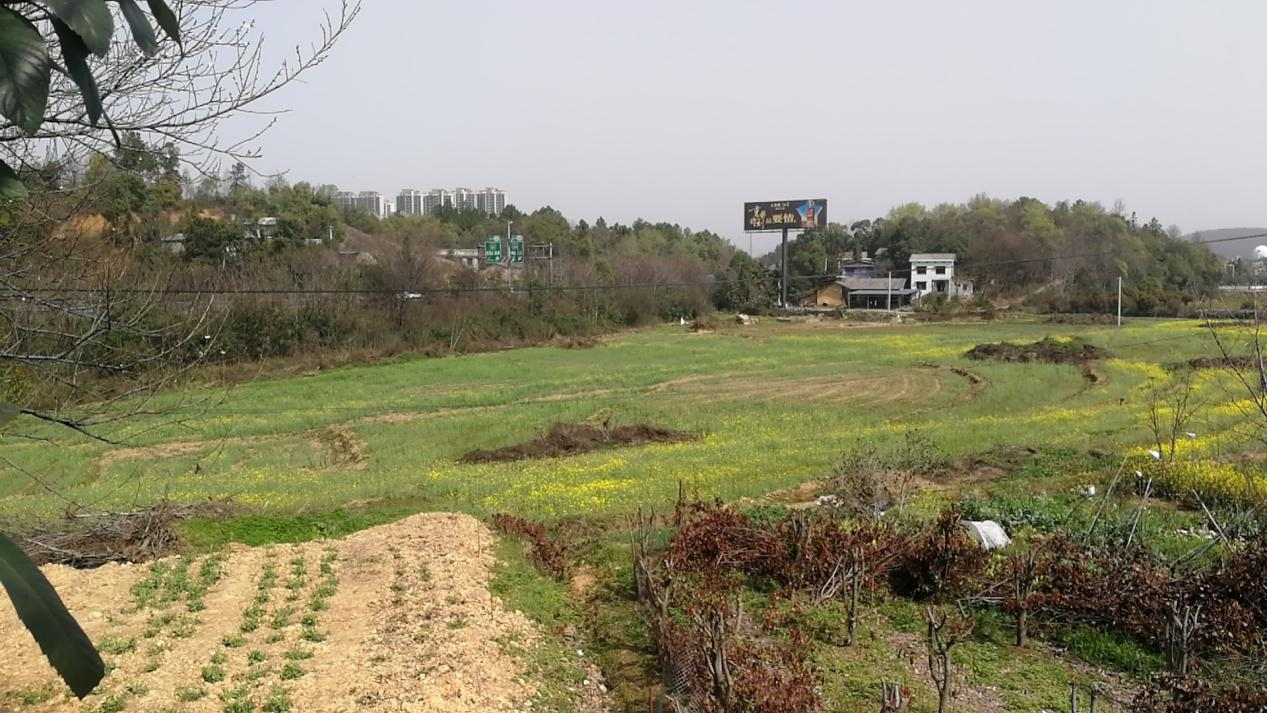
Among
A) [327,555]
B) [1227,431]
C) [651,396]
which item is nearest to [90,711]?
[327,555]

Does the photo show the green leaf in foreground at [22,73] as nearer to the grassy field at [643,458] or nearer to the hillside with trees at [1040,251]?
the grassy field at [643,458]

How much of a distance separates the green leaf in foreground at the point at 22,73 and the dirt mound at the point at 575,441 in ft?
66.3

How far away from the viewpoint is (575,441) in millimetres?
22328

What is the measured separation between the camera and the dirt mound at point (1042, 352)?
39656mm

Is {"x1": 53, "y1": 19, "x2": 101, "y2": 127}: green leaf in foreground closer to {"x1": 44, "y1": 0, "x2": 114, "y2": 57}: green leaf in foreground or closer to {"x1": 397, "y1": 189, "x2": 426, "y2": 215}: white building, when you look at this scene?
{"x1": 44, "y1": 0, "x2": 114, "y2": 57}: green leaf in foreground

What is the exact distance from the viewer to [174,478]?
1953cm

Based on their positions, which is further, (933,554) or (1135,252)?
(1135,252)

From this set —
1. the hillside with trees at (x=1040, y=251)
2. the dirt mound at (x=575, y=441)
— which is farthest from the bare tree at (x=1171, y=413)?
the hillside with trees at (x=1040, y=251)

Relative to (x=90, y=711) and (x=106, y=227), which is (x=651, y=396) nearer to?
(x=106, y=227)

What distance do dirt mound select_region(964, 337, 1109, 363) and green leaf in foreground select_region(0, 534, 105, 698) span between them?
42.4 m

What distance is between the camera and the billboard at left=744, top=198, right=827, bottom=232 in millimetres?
86750

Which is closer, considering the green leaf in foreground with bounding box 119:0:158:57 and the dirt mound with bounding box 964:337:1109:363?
the green leaf in foreground with bounding box 119:0:158:57

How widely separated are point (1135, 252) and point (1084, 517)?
9821 centimetres

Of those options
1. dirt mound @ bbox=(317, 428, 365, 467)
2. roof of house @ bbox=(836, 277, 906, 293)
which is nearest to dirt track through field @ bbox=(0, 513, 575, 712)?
dirt mound @ bbox=(317, 428, 365, 467)
